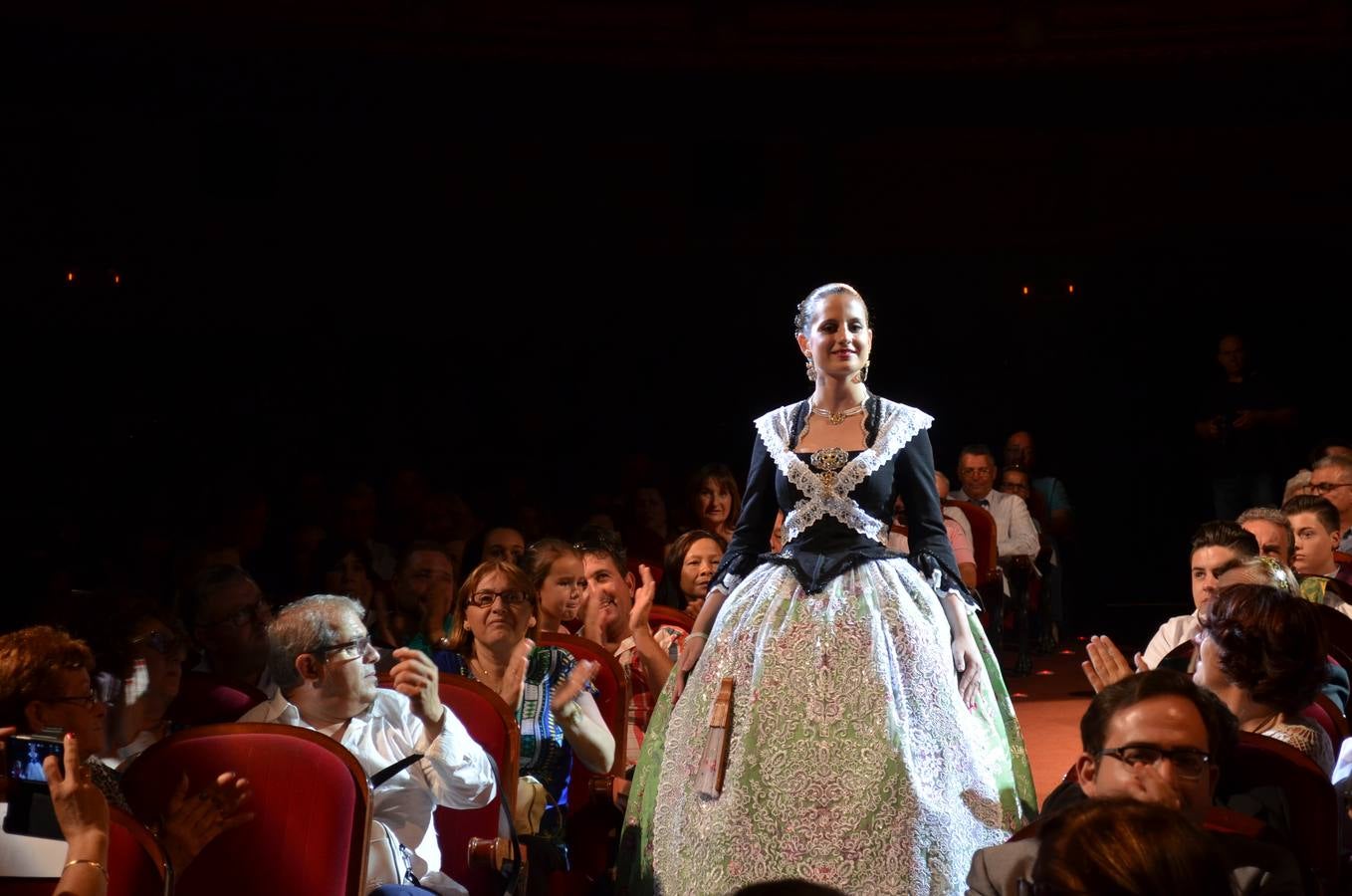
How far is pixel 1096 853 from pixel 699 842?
1.62 m

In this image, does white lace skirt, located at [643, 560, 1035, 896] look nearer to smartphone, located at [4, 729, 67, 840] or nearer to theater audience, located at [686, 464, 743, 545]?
smartphone, located at [4, 729, 67, 840]

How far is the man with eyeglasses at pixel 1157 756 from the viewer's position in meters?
1.98

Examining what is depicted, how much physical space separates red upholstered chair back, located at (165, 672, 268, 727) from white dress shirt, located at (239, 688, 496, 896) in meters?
0.24

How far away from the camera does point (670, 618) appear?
4.39 metres

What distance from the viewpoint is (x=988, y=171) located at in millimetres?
9227

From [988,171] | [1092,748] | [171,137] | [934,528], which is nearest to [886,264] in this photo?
[988,171]

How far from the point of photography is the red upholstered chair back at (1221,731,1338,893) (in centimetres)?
236

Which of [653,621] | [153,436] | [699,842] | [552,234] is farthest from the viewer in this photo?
[552,234]

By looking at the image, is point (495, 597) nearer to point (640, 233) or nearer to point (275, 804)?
point (275, 804)

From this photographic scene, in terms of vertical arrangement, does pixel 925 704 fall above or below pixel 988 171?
below

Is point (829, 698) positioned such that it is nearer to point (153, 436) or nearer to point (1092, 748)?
point (1092, 748)

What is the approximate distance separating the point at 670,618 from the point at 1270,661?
2.02m

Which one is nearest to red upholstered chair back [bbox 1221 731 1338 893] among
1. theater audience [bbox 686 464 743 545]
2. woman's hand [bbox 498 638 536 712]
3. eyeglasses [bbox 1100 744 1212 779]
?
eyeglasses [bbox 1100 744 1212 779]

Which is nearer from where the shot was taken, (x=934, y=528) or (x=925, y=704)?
(x=925, y=704)
